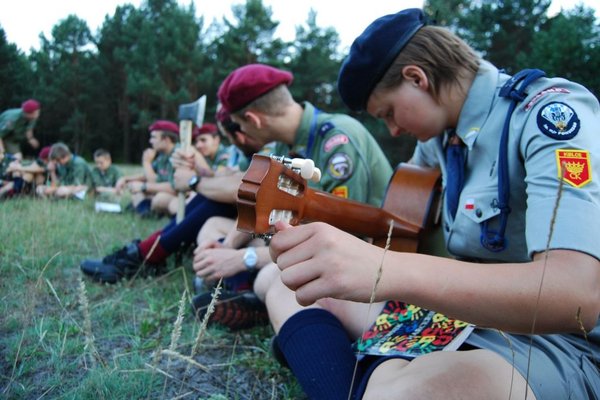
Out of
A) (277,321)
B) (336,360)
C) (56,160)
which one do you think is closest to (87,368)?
(277,321)

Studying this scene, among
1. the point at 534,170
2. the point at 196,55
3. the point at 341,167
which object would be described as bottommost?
the point at 341,167

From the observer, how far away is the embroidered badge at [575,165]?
995 mm

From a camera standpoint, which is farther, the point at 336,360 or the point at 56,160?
the point at 56,160

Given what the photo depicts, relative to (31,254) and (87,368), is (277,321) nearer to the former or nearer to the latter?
(87,368)

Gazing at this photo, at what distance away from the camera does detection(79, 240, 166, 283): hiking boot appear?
2879mm

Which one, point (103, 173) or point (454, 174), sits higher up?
point (454, 174)

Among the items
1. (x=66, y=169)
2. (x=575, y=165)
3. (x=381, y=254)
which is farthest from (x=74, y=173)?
(x=575, y=165)

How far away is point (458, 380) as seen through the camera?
101cm

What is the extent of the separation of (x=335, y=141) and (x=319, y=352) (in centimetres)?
143

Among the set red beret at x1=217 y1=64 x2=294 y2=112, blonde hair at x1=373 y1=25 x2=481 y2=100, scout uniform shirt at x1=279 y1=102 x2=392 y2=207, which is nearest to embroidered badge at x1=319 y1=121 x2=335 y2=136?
scout uniform shirt at x1=279 y1=102 x2=392 y2=207

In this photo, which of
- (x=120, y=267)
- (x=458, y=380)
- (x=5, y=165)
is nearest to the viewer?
(x=458, y=380)

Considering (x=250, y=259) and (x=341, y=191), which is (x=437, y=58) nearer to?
(x=341, y=191)

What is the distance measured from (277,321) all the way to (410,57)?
1144mm

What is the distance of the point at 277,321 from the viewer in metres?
1.72
